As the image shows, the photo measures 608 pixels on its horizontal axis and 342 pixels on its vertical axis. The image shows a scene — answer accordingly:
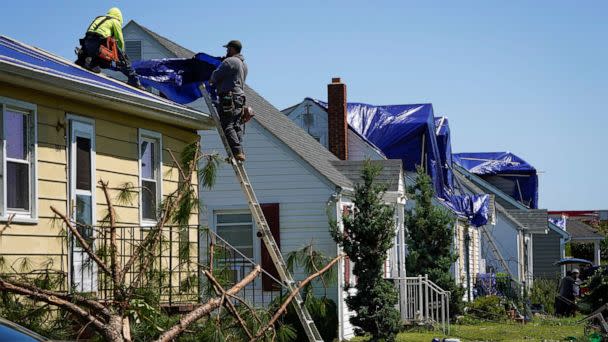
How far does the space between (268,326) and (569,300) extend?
22.2m

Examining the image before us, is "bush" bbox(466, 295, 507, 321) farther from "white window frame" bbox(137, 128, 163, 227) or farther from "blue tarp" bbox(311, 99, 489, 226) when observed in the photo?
"white window frame" bbox(137, 128, 163, 227)

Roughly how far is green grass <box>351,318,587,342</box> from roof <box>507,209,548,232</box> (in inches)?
686

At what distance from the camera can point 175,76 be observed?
706 inches

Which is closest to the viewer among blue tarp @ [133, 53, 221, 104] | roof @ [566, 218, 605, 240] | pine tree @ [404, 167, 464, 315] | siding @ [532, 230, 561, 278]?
blue tarp @ [133, 53, 221, 104]

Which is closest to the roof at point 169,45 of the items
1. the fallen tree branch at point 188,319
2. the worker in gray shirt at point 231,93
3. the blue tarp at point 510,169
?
the worker in gray shirt at point 231,93

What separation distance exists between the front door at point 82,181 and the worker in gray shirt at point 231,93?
8.93 ft

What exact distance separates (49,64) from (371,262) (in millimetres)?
8778

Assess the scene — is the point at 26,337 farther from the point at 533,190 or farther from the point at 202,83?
the point at 533,190

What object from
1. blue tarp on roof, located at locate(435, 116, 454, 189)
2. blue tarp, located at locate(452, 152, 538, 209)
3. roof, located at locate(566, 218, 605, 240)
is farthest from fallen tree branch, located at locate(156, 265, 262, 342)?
roof, located at locate(566, 218, 605, 240)

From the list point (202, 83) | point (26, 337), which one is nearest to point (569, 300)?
point (202, 83)

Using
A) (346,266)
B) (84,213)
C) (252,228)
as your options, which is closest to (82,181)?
(84,213)

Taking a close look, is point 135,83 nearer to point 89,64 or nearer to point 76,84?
point 89,64

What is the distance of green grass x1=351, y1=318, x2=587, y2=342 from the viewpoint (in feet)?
75.9

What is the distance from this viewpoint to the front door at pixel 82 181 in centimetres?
1386
